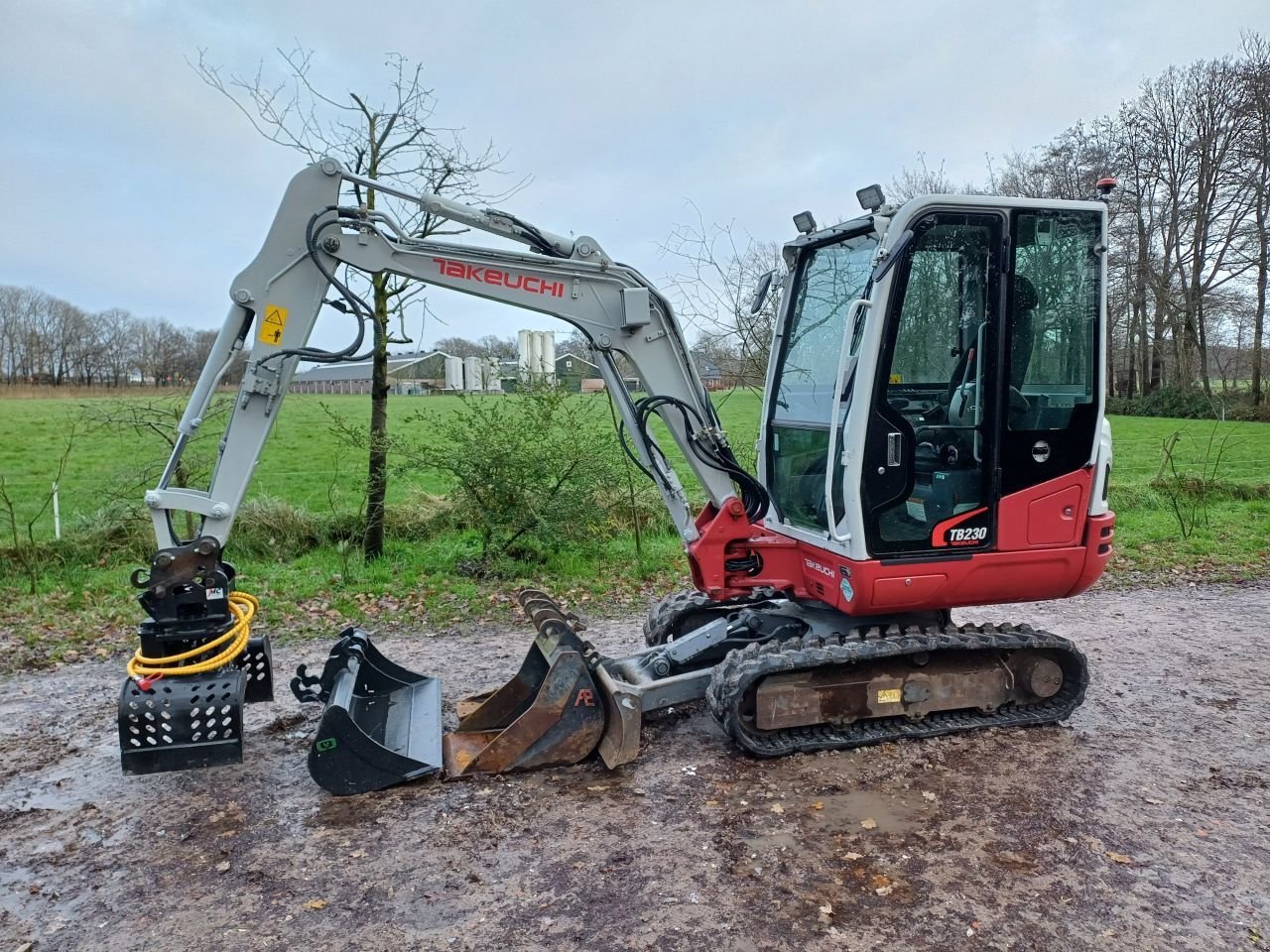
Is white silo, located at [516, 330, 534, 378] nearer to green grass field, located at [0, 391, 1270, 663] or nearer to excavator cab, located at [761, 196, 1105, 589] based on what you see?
green grass field, located at [0, 391, 1270, 663]

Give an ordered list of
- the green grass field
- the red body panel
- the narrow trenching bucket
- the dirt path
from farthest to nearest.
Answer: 1. the green grass field
2. the red body panel
3. the narrow trenching bucket
4. the dirt path

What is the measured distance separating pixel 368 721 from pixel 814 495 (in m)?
2.85

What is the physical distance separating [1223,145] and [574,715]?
33.1 meters

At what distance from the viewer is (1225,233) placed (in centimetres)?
2881

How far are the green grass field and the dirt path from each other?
7.80 ft

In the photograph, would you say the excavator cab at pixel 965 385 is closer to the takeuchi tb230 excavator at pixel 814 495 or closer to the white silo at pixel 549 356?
the takeuchi tb230 excavator at pixel 814 495

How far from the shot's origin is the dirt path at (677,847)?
130 inches

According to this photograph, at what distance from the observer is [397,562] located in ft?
31.4

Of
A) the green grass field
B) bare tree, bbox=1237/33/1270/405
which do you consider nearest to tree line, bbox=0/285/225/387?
the green grass field

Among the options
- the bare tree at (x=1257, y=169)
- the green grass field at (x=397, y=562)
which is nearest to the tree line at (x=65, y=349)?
the green grass field at (x=397, y=562)

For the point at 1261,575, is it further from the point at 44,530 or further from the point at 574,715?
the point at 44,530

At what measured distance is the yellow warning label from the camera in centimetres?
445

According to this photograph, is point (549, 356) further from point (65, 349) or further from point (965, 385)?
point (65, 349)

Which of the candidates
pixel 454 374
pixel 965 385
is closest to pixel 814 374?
pixel 965 385
